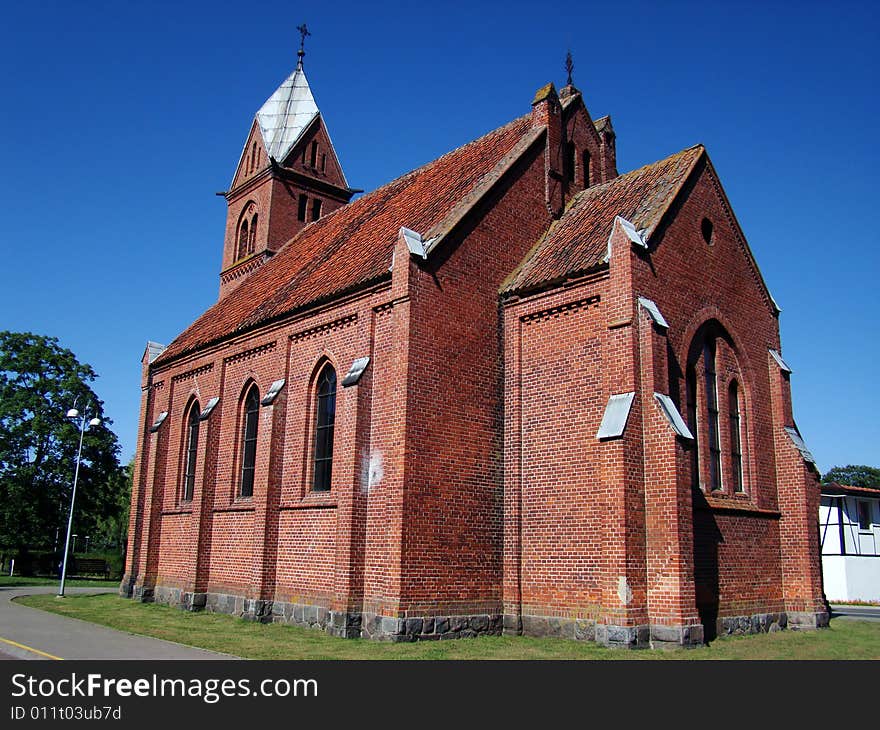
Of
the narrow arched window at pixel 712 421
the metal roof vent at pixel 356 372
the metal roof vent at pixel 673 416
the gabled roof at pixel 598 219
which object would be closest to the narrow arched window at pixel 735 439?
the narrow arched window at pixel 712 421

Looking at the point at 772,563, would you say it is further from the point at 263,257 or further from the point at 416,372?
the point at 263,257

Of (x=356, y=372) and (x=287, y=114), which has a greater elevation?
(x=287, y=114)

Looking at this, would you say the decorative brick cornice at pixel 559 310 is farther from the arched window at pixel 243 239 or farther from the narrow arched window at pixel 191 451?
the arched window at pixel 243 239

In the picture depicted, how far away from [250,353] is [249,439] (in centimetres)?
246

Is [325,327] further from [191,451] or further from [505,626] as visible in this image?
[191,451]

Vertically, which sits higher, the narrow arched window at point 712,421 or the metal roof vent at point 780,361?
the metal roof vent at point 780,361

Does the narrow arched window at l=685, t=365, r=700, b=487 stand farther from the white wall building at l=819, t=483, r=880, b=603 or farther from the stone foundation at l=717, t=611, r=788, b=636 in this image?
the white wall building at l=819, t=483, r=880, b=603

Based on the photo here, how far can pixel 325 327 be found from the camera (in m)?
18.8

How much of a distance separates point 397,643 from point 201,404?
12.9 meters

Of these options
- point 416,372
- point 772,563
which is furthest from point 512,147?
point 772,563

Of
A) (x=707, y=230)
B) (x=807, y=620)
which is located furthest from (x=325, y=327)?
(x=807, y=620)

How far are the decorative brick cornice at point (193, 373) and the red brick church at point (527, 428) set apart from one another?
250cm

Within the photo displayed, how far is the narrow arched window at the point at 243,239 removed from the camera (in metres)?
32.5
